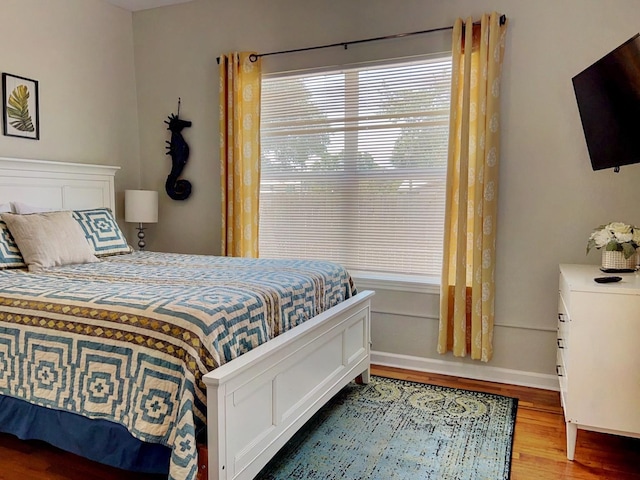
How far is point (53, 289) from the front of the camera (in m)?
2.13

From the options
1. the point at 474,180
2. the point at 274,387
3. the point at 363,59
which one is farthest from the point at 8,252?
the point at 474,180

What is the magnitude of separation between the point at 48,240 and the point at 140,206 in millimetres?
1154

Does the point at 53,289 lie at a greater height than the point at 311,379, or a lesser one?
greater

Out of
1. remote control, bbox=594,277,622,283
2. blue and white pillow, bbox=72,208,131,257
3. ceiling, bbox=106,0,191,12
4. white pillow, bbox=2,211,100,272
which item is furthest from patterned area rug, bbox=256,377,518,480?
ceiling, bbox=106,0,191,12

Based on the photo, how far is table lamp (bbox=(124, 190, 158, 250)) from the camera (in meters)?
3.96

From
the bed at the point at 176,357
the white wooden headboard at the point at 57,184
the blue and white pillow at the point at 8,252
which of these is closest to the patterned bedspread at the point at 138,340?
the bed at the point at 176,357

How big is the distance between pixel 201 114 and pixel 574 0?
277 cm

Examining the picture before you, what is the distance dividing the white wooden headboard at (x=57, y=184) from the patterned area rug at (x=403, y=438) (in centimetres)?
241

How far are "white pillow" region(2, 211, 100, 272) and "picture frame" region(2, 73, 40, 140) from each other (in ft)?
2.50

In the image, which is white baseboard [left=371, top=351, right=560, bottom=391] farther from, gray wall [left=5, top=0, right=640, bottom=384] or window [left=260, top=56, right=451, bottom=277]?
window [left=260, top=56, right=451, bottom=277]

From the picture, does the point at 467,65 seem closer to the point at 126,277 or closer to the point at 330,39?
the point at 330,39

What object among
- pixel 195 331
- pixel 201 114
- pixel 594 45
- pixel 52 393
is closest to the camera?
pixel 195 331

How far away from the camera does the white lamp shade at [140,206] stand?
3.96 metres

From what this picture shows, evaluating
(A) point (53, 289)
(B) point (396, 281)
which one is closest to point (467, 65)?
(B) point (396, 281)
